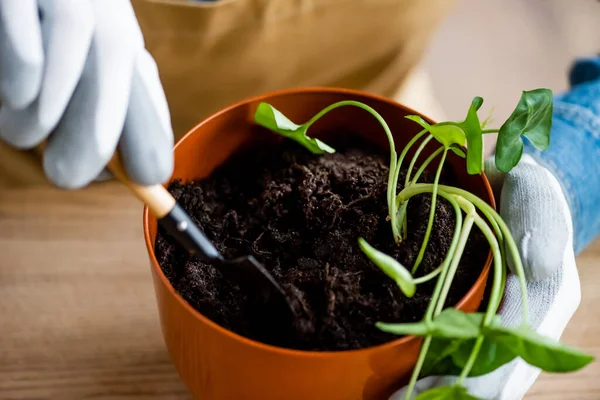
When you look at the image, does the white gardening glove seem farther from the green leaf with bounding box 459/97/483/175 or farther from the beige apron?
the beige apron

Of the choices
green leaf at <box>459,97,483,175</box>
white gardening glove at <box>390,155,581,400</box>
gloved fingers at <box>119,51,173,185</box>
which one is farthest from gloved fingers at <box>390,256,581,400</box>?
gloved fingers at <box>119,51,173,185</box>

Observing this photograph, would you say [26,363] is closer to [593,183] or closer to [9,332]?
[9,332]

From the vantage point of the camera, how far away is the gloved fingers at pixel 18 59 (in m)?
0.35

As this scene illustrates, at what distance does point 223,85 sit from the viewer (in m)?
0.67

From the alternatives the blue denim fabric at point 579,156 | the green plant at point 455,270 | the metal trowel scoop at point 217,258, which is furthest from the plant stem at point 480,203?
the blue denim fabric at point 579,156

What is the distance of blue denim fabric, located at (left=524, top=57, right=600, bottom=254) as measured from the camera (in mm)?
610

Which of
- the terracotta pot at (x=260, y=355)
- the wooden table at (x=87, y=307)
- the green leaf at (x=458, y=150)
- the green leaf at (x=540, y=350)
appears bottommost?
the wooden table at (x=87, y=307)

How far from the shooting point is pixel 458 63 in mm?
951

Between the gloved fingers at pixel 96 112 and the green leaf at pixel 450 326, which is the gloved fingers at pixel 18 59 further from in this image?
the green leaf at pixel 450 326

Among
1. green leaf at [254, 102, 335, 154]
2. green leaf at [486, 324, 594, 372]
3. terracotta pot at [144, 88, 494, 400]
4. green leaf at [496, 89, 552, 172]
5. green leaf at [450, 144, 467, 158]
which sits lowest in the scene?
terracotta pot at [144, 88, 494, 400]

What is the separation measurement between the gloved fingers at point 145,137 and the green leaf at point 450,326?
0.16 metres

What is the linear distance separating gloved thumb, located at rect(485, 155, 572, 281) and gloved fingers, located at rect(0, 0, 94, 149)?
30cm

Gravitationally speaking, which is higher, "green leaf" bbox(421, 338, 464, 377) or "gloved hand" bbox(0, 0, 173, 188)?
"gloved hand" bbox(0, 0, 173, 188)

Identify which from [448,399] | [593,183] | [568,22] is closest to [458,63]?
[568,22]
